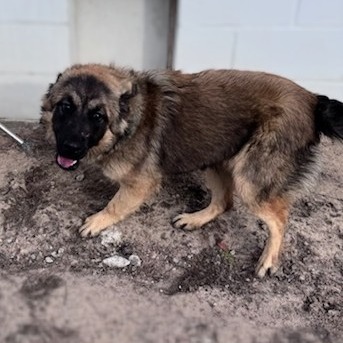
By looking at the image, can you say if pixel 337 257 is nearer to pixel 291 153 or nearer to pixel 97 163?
pixel 291 153

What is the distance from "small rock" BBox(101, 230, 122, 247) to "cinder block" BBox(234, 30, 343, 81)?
165 cm

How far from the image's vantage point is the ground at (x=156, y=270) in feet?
9.35

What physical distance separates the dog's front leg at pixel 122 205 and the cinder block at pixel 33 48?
1.32m

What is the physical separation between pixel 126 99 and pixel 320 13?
181cm

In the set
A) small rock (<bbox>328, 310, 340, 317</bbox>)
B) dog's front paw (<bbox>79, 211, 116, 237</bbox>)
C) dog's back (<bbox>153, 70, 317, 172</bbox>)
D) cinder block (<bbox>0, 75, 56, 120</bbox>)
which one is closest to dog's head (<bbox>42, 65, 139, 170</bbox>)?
dog's back (<bbox>153, 70, 317, 172</bbox>)

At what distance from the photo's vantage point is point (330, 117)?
293cm

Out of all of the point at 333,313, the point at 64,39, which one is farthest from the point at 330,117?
the point at 64,39

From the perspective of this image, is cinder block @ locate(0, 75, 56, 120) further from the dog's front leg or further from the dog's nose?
the dog's nose

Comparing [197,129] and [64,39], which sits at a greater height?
Result: [64,39]

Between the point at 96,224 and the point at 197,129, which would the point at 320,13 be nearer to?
the point at 197,129

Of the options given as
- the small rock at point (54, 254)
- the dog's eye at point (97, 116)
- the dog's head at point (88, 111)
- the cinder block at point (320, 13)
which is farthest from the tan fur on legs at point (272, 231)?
the cinder block at point (320, 13)

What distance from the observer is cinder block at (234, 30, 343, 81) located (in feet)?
13.2

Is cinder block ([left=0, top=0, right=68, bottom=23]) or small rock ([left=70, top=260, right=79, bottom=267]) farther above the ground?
cinder block ([left=0, top=0, right=68, bottom=23])

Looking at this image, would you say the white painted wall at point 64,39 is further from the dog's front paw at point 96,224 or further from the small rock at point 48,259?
the small rock at point 48,259
